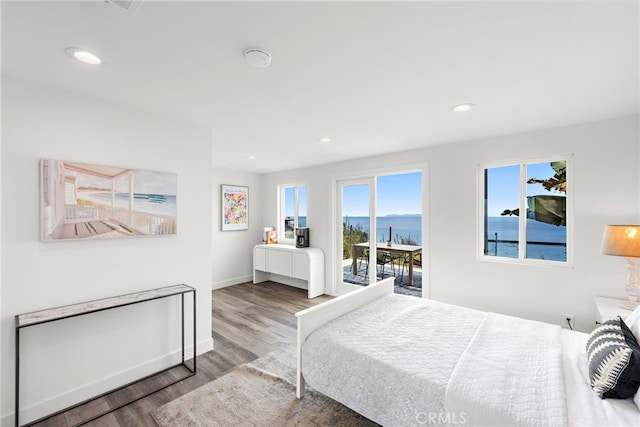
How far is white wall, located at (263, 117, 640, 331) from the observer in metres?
2.62

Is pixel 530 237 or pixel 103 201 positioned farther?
pixel 530 237

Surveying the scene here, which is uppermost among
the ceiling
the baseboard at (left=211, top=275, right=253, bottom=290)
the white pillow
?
the ceiling

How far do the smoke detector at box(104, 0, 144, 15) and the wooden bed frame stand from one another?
6.29 ft

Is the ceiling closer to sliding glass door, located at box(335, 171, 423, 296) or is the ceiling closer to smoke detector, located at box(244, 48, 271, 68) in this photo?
smoke detector, located at box(244, 48, 271, 68)

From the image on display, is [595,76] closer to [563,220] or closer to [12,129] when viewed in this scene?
[563,220]

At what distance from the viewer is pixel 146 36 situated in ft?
4.68

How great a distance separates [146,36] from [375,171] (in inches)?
133

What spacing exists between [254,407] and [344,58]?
8.20ft

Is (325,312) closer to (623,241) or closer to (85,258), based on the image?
(85,258)

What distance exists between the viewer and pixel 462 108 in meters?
2.37

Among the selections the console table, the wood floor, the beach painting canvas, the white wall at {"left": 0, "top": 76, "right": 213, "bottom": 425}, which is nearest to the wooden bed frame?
the wood floor

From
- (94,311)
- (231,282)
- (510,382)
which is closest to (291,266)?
(231,282)

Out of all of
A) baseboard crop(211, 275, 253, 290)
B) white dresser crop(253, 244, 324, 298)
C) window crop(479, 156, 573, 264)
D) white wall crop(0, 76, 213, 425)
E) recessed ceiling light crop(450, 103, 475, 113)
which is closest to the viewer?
white wall crop(0, 76, 213, 425)

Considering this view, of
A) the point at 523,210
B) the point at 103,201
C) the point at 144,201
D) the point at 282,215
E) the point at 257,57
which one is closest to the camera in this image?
the point at 257,57
